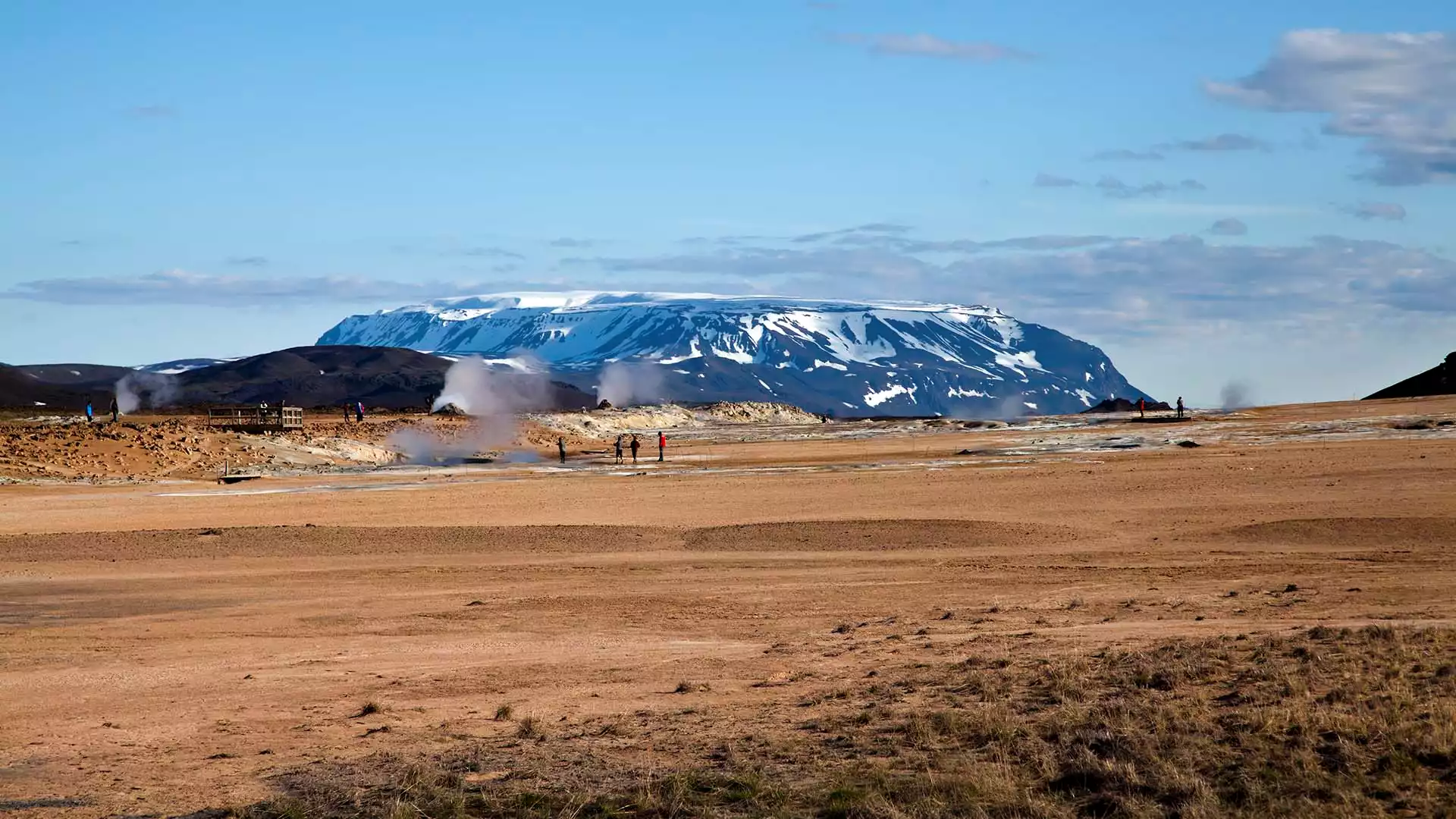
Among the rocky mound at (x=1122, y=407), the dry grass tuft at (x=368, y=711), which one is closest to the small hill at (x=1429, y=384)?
the rocky mound at (x=1122, y=407)

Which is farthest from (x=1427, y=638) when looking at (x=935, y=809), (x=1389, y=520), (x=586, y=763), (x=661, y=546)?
(x=661, y=546)

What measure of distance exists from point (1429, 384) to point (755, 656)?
89739 millimetres

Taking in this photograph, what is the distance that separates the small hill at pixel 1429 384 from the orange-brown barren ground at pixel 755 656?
5899 cm

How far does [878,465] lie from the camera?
53.2 meters

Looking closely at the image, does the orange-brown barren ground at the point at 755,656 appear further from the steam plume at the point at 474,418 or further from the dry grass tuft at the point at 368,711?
the steam plume at the point at 474,418

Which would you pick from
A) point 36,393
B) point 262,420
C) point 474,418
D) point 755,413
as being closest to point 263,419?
point 262,420

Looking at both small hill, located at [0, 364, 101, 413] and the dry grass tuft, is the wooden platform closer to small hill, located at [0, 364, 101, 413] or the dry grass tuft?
the dry grass tuft

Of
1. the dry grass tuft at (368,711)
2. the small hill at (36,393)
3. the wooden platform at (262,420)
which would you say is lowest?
the dry grass tuft at (368,711)

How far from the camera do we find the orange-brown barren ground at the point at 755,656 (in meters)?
11.9

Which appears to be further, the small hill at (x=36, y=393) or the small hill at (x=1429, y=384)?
the small hill at (x=36, y=393)

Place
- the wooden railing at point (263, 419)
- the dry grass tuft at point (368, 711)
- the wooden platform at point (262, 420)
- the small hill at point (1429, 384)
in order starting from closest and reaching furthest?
the dry grass tuft at point (368, 711) → the wooden platform at point (262, 420) → the wooden railing at point (263, 419) → the small hill at point (1429, 384)

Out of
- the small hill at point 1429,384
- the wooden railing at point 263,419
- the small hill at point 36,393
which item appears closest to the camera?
the wooden railing at point 263,419

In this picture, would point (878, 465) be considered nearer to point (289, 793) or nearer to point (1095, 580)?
point (1095, 580)

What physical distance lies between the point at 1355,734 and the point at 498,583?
16279 millimetres
